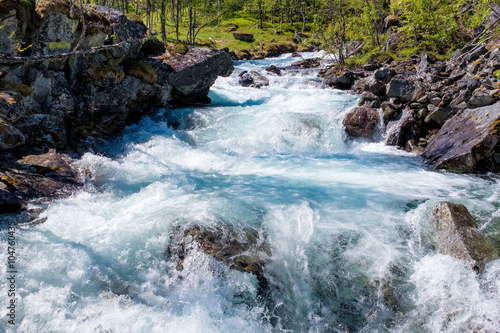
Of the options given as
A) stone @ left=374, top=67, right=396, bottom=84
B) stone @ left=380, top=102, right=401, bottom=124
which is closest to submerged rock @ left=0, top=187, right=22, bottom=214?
stone @ left=380, top=102, right=401, bottom=124

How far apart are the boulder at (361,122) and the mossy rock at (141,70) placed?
32.6ft

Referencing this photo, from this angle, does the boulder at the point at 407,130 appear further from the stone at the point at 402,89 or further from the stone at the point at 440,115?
the stone at the point at 402,89

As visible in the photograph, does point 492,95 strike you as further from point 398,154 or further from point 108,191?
point 108,191

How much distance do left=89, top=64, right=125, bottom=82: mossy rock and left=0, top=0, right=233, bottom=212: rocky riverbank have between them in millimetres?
41

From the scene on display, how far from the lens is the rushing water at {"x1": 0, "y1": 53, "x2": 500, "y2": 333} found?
480 cm

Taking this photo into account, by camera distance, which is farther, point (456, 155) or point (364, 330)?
point (456, 155)

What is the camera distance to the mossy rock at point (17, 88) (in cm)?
916

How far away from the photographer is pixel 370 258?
19.6 feet

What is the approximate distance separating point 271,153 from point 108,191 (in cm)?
719

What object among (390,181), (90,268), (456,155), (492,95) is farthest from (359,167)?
(90,268)

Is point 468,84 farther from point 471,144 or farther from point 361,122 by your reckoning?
point 361,122

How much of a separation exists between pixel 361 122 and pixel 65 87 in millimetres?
12824

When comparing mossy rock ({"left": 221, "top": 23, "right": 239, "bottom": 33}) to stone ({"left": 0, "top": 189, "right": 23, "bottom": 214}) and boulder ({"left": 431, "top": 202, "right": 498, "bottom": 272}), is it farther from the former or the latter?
boulder ({"left": 431, "top": 202, "right": 498, "bottom": 272})

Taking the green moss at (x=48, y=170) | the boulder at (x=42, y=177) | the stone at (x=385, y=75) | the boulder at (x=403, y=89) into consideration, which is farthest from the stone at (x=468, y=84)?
the green moss at (x=48, y=170)
